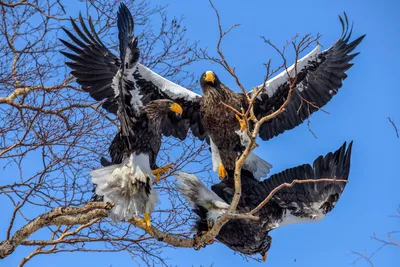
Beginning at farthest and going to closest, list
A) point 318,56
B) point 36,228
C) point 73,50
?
1. point 318,56
2. point 73,50
3. point 36,228

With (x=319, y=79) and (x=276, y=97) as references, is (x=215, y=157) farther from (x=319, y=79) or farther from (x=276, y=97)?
(x=319, y=79)

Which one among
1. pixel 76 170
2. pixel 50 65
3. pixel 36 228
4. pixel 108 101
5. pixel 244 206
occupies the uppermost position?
pixel 50 65

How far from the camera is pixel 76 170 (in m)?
6.97

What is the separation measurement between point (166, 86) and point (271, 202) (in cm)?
177

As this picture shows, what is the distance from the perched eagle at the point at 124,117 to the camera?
619 cm

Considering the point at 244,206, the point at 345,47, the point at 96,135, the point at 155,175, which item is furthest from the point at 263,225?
the point at 345,47

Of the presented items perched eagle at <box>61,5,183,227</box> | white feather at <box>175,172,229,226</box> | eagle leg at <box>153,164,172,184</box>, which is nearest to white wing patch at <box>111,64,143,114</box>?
perched eagle at <box>61,5,183,227</box>

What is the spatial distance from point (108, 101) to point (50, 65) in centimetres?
77

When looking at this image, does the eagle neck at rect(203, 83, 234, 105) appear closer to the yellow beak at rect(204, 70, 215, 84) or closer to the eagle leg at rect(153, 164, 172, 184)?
the yellow beak at rect(204, 70, 215, 84)

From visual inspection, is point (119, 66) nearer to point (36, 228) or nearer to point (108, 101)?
point (108, 101)

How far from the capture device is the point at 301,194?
674 cm

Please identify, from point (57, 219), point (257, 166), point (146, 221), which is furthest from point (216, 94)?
point (57, 219)

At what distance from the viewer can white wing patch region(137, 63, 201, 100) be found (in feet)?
24.6

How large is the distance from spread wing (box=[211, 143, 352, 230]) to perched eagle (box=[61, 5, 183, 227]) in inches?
36.6
